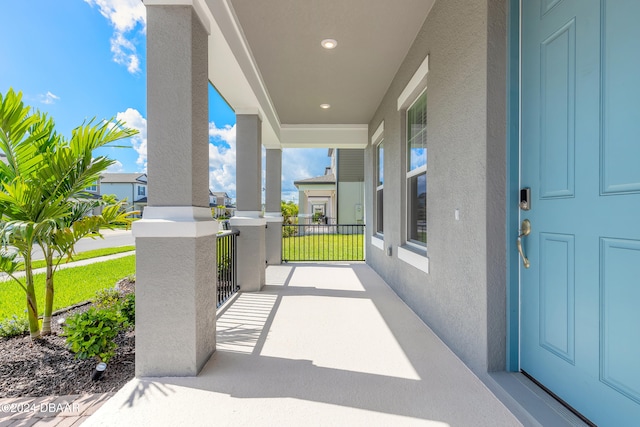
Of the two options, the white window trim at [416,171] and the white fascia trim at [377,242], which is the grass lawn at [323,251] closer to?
the white fascia trim at [377,242]

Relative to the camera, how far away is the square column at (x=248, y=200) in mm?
4293

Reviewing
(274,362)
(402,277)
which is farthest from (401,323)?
(274,362)

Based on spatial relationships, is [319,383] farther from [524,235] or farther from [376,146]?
[376,146]

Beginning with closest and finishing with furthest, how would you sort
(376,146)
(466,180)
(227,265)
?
1. (466,180)
2. (227,265)
3. (376,146)

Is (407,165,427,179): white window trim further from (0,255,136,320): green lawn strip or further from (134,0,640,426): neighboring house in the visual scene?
(0,255,136,320): green lawn strip

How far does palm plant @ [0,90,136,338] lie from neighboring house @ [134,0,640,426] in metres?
0.81

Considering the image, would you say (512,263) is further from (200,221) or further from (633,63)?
(200,221)

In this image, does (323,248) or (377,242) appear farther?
(323,248)

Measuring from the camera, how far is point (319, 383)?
194cm

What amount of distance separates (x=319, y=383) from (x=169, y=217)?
142cm

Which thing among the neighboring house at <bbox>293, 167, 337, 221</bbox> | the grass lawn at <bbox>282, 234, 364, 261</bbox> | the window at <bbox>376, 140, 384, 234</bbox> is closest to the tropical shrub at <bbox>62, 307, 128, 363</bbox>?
the grass lawn at <bbox>282, 234, 364, 261</bbox>

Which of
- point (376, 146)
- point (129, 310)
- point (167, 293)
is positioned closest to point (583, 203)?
point (167, 293)

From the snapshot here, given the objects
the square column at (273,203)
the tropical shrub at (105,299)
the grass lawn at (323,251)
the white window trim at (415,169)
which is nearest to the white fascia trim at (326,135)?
the square column at (273,203)

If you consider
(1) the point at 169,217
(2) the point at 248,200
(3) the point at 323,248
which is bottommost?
(3) the point at 323,248
